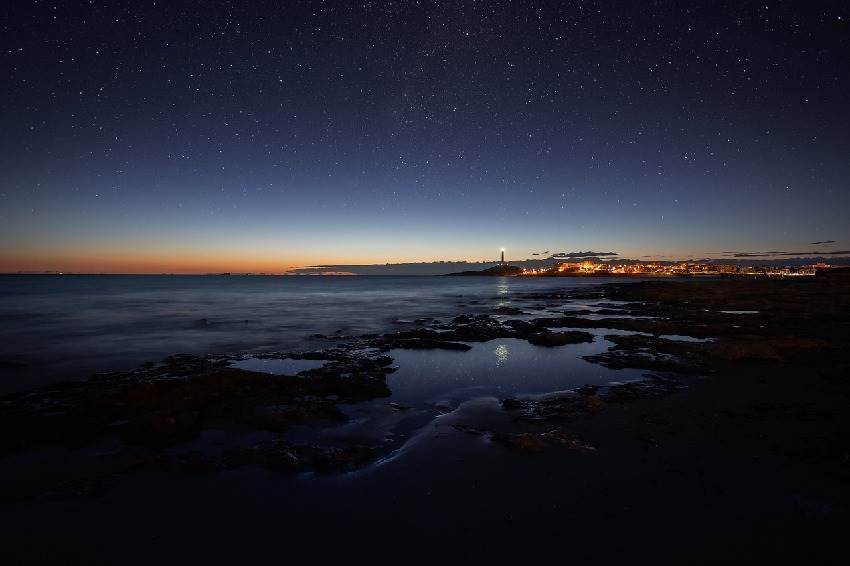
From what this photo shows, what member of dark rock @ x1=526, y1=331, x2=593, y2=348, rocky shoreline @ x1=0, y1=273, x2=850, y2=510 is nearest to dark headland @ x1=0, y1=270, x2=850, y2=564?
rocky shoreline @ x1=0, y1=273, x2=850, y2=510

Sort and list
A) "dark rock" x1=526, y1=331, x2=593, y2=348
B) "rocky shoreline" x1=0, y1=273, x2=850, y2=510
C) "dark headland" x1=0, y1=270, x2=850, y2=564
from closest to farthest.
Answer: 1. "dark headland" x1=0, y1=270, x2=850, y2=564
2. "rocky shoreline" x1=0, y1=273, x2=850, y2=510
3. "dark rock" x1=526, y1=331, x2=593, y2=348

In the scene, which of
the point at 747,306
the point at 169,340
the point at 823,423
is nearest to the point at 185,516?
the point at 823,423

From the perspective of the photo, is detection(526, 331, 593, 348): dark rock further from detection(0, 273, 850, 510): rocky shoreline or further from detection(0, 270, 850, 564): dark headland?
detection(0, 270, 850, 564): dark headland

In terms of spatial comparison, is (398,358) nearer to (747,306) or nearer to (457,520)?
(457,520)

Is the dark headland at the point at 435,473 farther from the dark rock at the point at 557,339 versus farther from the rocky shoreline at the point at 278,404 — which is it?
the dark rock at the point at 557,339

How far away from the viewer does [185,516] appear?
5555 mm

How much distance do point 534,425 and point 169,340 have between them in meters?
20.6

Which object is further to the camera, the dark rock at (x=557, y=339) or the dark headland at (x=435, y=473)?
the dark rock at (x=557, y=339)

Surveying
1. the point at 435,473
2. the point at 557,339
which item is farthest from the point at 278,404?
the point at 557,339

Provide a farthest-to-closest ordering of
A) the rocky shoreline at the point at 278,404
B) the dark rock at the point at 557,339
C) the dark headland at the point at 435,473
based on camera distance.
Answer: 1. the dark rock at the point at 557,339
2. the rocky shoreline at the point at 278,404
3. the dark headland at the point at 435,473

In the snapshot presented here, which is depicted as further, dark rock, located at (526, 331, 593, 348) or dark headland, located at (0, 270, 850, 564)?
dark rock, located at (526, 331, 593, 348)

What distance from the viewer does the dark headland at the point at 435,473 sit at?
4.91 meters

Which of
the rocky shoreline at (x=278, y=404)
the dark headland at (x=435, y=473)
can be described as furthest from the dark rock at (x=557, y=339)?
the dark headland at (x=435, y=473)

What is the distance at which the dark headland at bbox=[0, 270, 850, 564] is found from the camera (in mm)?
4910
